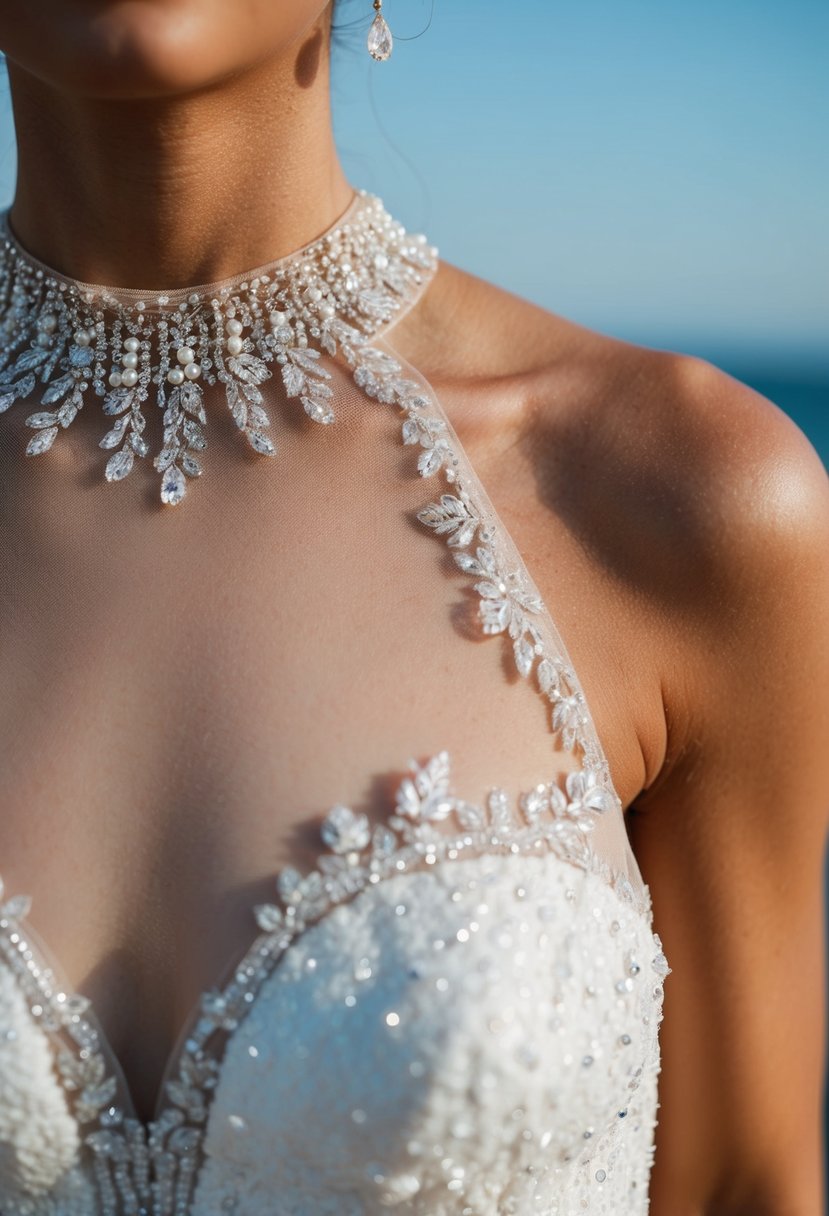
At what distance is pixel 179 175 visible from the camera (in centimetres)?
138

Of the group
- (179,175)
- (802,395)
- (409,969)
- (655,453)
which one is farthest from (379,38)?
(802,395)

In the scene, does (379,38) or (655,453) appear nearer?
(655,453)

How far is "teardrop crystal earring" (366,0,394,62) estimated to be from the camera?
151 centimetres

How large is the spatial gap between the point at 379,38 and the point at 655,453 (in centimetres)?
58

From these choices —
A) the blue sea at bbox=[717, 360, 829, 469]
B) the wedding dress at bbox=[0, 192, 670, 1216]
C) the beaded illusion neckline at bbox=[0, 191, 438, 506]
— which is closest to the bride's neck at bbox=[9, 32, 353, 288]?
the beaded illusion neckline at bbox=[0, 191, 438, 506]

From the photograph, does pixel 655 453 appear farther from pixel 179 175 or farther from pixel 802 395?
pixel 802 395

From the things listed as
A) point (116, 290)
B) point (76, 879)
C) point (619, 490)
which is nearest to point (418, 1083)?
point (76, 879)

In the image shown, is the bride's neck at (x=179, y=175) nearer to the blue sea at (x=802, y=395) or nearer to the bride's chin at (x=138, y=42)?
the bride's chin at (x=138, y=42)

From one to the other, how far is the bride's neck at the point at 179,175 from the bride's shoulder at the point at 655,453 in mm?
241

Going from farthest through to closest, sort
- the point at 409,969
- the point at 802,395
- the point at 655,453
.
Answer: the point at 802,395
the point at 655,453
the point at 409,969

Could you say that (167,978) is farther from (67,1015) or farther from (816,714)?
(816,714)

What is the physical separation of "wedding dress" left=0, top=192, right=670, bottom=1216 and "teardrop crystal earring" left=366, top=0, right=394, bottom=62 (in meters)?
0.44

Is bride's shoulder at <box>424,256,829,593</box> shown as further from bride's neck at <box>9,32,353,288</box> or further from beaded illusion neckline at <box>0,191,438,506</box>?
bride's neck at <box>9,32,353,288</box>

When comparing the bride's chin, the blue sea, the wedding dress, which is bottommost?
the blue sea
